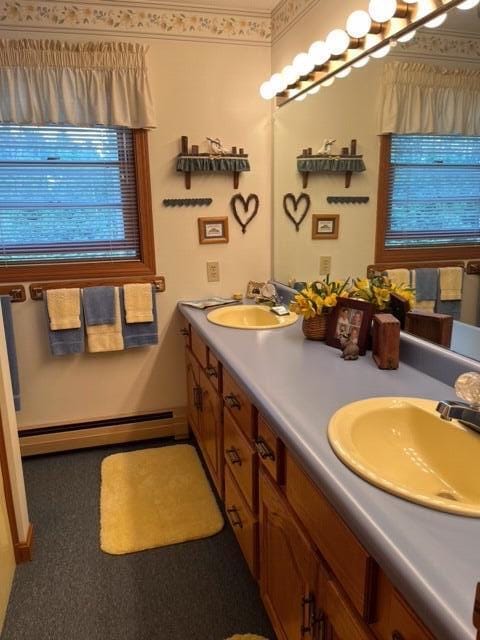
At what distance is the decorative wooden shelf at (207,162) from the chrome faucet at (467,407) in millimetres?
1870

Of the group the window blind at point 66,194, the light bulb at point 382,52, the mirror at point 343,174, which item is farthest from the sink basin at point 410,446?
the window blind at point 66,194

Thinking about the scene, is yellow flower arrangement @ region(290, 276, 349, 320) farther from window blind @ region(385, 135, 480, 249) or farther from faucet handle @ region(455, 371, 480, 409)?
faucet handle @ region(455, 371, 480, 409)

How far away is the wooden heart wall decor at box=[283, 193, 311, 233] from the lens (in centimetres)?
240

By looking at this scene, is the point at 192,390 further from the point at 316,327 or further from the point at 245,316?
the point at 316,327

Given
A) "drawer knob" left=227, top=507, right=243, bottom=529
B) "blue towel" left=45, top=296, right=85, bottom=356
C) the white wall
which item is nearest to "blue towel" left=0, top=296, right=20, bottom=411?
the white wall

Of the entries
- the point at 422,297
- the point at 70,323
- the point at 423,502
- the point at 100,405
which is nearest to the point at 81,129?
the point at 70,323

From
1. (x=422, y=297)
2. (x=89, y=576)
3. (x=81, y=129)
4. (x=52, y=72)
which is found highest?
(x=52, y=72)

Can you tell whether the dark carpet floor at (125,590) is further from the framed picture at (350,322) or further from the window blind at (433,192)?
A: the window blind at (433,192)

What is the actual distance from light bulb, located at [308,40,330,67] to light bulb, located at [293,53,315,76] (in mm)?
29

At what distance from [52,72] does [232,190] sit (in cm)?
107

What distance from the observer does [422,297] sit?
1.60 meters

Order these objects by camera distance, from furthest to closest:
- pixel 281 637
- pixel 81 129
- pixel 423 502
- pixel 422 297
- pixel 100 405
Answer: pixel 100 405 < pixel 81 129 < pixel 422 297 < pixel 281 637 < pixel 423 502

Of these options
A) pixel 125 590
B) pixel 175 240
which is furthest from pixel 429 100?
pixel 125 590

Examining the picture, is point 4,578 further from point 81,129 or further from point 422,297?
point 81,129
